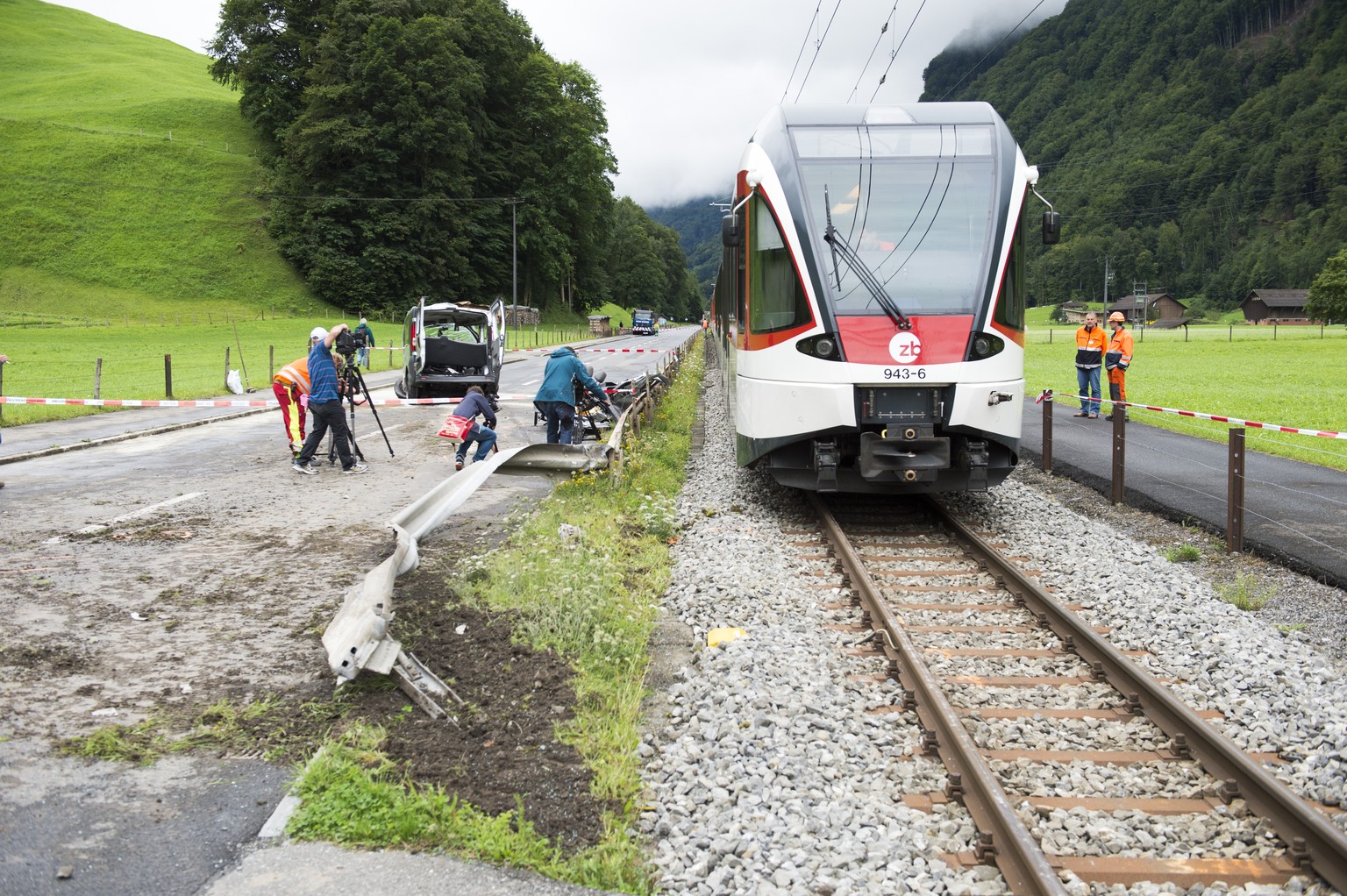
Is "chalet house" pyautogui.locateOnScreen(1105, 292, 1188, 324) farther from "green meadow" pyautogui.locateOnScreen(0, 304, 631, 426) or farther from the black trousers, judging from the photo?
the black trousers

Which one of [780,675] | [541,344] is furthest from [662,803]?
[541,344]

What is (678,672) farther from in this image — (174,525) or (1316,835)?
(174,525)

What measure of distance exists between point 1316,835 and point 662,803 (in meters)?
2.53

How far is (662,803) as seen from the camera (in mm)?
4484

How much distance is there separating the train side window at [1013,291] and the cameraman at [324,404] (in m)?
8.00

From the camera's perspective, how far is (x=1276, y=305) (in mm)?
120812

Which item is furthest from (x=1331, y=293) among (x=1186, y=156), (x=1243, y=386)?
(x=1243, y=386)

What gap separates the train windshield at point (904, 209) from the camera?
9.48 meters

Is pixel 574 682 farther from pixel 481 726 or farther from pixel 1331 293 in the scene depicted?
pixel 1331 293

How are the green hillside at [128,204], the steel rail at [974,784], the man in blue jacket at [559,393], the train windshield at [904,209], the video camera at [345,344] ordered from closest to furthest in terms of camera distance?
the steel rail at [974,784], the train windshield at [904,209], the man in blue jacket at [559,393], the video camera at [345,344], the green hillside at [128,204]

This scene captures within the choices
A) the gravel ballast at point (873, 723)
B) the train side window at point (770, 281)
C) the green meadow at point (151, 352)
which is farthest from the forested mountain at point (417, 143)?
the gravel ballast at point (873, 723)

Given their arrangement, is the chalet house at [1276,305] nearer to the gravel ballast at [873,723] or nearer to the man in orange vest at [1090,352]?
the man in orange vest at [1090,352]

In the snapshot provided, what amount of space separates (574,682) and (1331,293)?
97291 mm

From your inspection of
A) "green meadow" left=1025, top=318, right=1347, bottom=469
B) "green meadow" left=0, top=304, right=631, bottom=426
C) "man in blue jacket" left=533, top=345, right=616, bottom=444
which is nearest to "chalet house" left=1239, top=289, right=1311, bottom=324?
"green meadow" left=1025, top=318, right=1347, bottom=469
